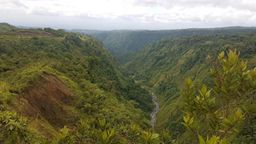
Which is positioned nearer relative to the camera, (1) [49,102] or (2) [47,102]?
(2) [47,102]

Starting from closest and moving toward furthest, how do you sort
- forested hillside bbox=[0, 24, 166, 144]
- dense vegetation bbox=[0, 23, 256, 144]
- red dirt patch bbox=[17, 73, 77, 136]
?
dense vegetation bbox=[0, 23, 256, 144]
forested hillside bbox=[0, 24, 166, 144]
red dirt patch bbox=[17, 73, 77, 136]

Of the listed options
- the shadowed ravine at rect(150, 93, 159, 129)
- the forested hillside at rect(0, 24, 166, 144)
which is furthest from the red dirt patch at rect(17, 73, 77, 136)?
the shadowed ravine at rect(150, 93, 159, 129)

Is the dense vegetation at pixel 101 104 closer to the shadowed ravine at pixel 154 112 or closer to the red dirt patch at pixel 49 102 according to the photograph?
the red dirt patch at pixel 49 102

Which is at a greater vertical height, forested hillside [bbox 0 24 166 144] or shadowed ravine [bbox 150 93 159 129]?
forested hillside [bbox 0 24 166 144]

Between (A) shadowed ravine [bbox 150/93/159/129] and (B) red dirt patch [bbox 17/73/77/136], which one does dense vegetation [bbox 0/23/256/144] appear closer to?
(B) red dirt patch [bbox 17/73/77/136]

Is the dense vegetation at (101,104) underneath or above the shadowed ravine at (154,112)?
above

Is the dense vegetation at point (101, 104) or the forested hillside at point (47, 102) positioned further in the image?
the forested hillside at point (47, 102)

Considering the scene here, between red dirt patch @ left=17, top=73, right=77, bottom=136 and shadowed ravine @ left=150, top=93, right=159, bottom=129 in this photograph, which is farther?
shadowed ravine @ left=150, top=93, right=159, bottom=129

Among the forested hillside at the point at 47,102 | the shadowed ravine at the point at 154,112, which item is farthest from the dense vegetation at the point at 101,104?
the shadowed ravine at the point at 154,112

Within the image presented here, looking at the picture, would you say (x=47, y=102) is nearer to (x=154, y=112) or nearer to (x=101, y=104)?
(x=101, y=104)

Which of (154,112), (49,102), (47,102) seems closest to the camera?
(47,102)

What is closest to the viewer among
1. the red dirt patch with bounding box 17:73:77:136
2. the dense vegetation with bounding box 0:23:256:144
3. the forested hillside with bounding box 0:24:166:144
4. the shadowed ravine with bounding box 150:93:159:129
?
the dense vegetation with bounding box 0:23:256:144

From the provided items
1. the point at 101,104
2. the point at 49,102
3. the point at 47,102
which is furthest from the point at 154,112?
the point at 47,102
